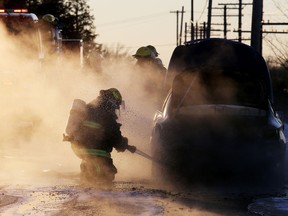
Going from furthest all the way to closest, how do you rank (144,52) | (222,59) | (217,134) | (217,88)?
(144,52), (222,59), (217,88), (217,134)

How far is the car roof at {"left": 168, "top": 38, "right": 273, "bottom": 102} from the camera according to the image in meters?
15.1

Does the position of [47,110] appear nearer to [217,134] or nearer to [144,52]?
[144,52]

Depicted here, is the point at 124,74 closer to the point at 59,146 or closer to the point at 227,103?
the point at 59,146

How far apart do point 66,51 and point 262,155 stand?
22.2 metres

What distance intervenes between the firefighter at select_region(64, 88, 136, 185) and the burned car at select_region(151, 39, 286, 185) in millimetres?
647

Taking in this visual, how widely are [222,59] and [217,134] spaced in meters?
2.17

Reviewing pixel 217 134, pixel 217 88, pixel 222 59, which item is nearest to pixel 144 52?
pixel 222 59

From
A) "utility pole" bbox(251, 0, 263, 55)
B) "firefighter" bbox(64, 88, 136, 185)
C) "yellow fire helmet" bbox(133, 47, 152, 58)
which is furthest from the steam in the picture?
"utility pole" bbox(251, 0, 263, 55)

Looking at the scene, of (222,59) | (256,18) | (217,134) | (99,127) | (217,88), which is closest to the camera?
(217,134)

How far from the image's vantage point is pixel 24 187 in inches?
523

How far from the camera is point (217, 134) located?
44.5 feet

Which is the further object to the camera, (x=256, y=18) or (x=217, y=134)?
(x=256, y=18)

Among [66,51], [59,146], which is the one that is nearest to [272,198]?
[59,146]

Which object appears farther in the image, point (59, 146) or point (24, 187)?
point (59, 146)
